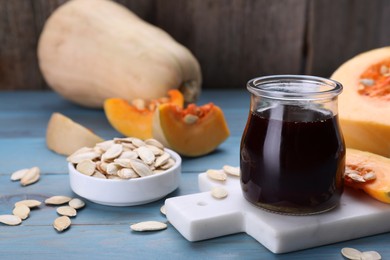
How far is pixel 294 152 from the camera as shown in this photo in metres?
0.64

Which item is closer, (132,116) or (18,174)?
(18,174)

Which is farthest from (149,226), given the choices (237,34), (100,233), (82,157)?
(237,34)

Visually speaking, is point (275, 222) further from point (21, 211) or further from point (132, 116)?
point (132, 116)

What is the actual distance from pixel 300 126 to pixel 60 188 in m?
0.38

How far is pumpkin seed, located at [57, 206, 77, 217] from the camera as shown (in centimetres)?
71

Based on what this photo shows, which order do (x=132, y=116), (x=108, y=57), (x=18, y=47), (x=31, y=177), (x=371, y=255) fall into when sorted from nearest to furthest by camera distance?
(x=371, y=255), (x=31, y=177), (x=132, y=116), (x=108, y=57), (x=18, y=47)

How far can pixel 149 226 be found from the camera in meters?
0.67

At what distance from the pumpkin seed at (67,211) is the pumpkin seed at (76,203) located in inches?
0.4

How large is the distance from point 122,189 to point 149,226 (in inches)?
3.0

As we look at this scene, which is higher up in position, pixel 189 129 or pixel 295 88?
pixel 295 88

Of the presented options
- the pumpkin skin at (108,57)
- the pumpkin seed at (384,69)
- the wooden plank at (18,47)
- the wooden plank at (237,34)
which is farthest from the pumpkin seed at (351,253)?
the wooden plank at (18,47)

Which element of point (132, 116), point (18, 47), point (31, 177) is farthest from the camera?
point (18, 47)

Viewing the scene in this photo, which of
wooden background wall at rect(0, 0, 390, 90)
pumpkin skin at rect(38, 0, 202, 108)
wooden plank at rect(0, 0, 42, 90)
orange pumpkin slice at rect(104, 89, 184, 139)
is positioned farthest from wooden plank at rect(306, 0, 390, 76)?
wooden plank at rect(0, 0, 42, 90)

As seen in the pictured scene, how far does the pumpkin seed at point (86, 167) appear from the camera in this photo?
75 centimetres
